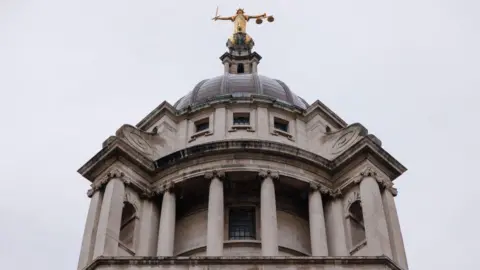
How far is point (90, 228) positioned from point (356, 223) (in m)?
11.3

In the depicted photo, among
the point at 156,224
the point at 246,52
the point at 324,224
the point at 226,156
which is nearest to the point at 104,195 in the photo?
the point at 156,224

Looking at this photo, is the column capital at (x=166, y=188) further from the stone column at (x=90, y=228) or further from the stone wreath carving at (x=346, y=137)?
the stone wreath carving at (x=346, y=137)

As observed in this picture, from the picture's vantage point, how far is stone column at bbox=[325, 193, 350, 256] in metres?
38.7

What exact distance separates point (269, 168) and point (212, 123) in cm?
482

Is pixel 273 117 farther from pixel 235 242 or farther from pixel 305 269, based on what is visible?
pixel 305 269

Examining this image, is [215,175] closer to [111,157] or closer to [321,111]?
[111,157]

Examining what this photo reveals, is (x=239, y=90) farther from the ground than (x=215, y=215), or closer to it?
farther from the ground

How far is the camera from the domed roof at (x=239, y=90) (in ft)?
154

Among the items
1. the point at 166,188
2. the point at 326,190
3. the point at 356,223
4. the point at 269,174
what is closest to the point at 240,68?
the point at 269,174

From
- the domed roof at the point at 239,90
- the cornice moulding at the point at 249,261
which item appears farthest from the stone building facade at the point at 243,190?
the cornice moulding at the point at 249,261

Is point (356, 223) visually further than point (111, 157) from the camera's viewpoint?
No

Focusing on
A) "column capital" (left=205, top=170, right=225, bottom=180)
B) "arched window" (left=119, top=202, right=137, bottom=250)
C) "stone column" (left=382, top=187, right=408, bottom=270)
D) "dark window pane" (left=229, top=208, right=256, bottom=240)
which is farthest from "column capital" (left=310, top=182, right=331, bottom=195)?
"arched window" (left=119, top=202, right=137, bottom=250)

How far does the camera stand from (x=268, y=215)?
3875 cm

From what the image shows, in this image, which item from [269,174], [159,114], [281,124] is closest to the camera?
[269,174]
